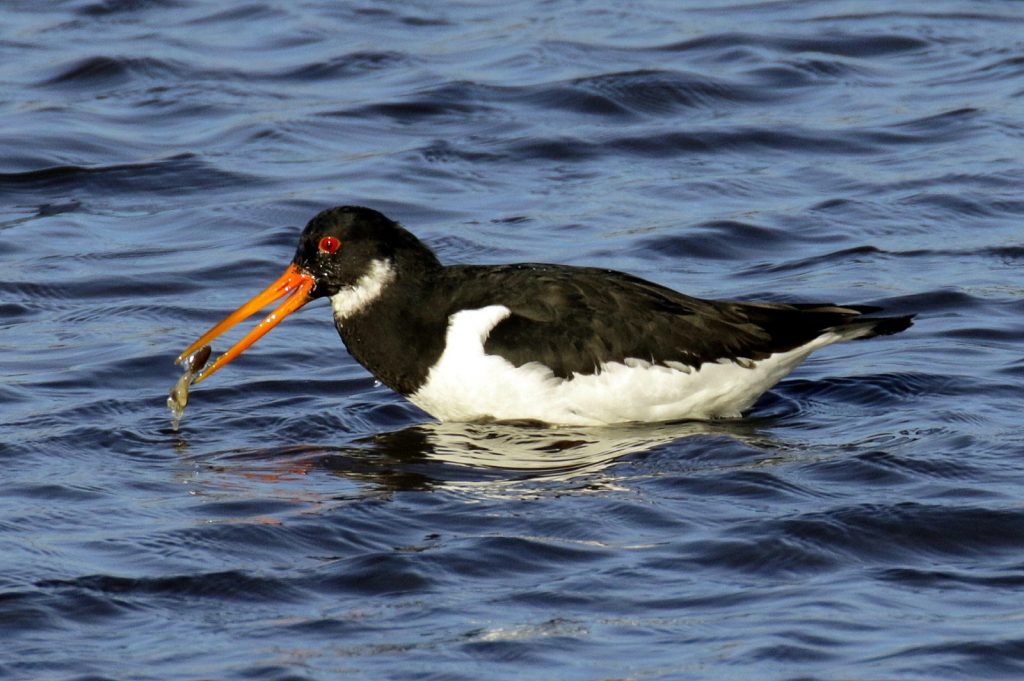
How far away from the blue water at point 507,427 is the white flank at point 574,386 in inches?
5.6

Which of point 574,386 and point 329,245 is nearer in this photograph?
point 574,386

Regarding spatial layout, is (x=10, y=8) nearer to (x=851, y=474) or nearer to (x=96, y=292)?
(x=96, y=292)

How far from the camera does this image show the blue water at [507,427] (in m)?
6.35

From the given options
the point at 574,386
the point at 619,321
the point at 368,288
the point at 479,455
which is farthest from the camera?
the point at 368,288

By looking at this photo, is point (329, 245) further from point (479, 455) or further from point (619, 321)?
point (619, 321)

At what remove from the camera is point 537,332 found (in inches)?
334

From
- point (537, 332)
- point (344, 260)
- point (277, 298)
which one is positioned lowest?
point (537, 332)

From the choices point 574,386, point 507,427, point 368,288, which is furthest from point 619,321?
point 368,288

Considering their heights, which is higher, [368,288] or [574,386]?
[368,288]

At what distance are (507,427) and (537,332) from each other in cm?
54

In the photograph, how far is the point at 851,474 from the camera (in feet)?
26.0

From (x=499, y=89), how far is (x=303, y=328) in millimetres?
4835

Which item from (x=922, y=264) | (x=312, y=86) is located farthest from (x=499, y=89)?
(x=922, y=264)

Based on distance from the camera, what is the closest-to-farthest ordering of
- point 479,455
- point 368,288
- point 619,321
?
point 479,455, point 619,321, point 368,288
